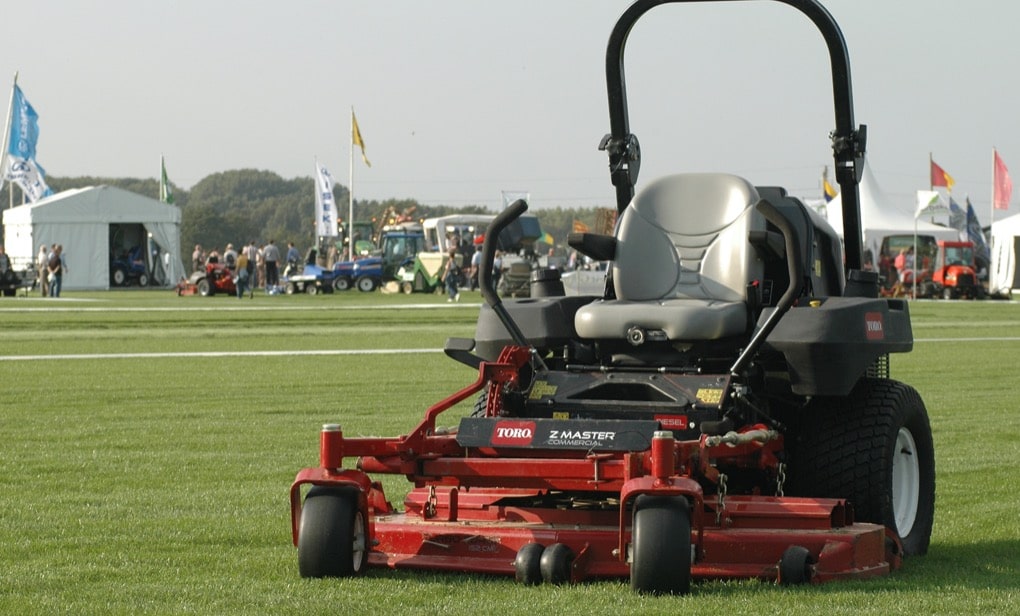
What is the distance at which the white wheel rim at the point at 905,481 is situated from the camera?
295 inches

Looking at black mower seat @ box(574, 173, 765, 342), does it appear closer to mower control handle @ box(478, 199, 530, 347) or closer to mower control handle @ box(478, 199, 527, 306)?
mower control handle @ box(478, 199, 530, 347)

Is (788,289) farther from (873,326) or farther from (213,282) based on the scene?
(213,282)

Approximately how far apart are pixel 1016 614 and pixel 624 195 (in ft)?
11.8

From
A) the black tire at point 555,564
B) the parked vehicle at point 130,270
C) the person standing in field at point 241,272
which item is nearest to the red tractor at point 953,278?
the person standing in field at point 241,272

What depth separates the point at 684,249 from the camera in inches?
304

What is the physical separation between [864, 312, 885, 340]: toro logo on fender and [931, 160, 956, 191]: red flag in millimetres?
56613

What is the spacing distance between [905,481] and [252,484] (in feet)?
12.5

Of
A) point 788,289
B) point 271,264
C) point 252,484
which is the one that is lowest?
point 252,484

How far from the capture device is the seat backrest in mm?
7578

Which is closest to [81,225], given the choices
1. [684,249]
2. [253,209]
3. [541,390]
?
[684,249]

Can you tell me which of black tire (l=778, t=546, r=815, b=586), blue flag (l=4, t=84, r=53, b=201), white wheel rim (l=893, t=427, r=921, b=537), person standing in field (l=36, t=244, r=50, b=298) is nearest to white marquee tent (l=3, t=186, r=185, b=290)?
blue flag (l=4, t=84, r=53, b=201)

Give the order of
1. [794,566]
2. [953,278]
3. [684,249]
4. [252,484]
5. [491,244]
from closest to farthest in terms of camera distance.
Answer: [794,566]
[491,244]
[684,249]
[252,484]
[953,278]

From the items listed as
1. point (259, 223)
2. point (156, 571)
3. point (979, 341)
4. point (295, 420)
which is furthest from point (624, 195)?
point (259, 223)

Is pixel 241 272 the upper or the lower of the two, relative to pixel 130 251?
lower
